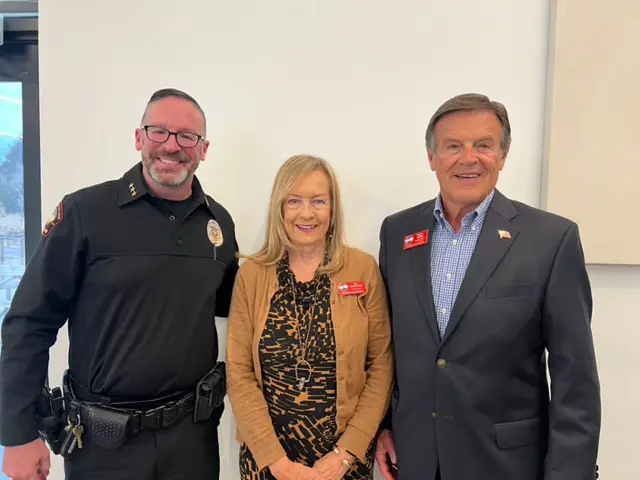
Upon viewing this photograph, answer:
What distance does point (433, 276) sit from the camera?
1.44m

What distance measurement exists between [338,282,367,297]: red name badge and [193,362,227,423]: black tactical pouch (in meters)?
0.52

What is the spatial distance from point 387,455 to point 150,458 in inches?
31.0

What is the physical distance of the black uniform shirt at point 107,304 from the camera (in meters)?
1.48

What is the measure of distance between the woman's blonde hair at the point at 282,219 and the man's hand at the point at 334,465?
593 millimetres

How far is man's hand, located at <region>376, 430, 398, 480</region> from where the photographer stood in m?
1.61

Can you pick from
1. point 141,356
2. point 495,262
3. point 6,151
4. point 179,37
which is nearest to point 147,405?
point 141,356

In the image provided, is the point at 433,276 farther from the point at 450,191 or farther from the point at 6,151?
the point at 6,151

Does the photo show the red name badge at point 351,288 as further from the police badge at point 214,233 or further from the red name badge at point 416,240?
the police badge at point 214,233

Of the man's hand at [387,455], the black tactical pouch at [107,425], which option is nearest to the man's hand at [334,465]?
the man's hand at [387,455]

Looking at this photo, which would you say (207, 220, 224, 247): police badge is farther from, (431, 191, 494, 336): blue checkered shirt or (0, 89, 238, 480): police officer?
(431, 191, 494, 336): blue checkered shirt

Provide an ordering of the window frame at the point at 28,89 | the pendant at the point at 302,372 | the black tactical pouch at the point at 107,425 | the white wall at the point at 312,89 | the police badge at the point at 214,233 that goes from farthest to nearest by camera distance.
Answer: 1. the window frame at the point at 28,89
2. the white wall at the point at 312,89
3. the police badge at the point at 214,233
4. the pendant at the point at 302,372
5. the black tactical pouch at the point at 107,425

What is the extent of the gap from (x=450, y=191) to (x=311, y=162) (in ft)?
1.61

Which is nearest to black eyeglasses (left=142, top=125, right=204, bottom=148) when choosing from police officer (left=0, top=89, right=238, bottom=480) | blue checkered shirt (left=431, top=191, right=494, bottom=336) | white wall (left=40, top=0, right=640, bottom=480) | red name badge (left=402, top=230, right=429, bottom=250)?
police officer (left=0, top=89, right=238, bottom=480)

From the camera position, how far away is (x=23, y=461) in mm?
1484
